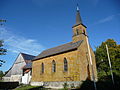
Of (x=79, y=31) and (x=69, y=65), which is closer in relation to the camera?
(x=69, y=65)

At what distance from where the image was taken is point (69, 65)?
64.8 ft

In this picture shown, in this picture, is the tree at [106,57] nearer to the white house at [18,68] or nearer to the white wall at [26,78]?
the white wall at [26,78]

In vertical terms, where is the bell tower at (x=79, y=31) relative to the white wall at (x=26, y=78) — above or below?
above

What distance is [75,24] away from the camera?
25000 millimetres

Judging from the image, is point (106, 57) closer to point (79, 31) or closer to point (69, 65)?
point (79, 31)

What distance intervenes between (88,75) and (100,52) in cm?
1502

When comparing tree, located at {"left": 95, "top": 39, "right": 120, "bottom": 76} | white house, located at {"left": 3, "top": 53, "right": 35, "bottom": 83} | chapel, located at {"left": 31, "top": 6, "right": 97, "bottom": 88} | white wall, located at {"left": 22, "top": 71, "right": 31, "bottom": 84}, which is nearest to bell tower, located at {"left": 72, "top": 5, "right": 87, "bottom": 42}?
chapel, located at {"left": 31, "top": 6, "right": 97, "bottom": 88}

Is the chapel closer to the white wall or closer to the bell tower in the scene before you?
the bell tower

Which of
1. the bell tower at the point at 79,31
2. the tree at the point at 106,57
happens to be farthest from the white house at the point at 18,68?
the tree at the point at 106,57

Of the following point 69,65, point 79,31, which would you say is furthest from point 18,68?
point 79,31

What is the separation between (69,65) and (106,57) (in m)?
17.1

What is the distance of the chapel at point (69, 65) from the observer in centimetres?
1878

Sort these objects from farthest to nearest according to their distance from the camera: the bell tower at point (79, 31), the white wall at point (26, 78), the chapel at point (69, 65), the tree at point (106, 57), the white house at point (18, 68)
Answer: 1. the white house at point (18, 68)
2. the white wall at point (26, 78)
3. the tree at point (106, 57)
4. the bell tower at point (79, 31)
5. the chapel at point (69, 65)

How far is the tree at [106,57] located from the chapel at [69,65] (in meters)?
9.60
